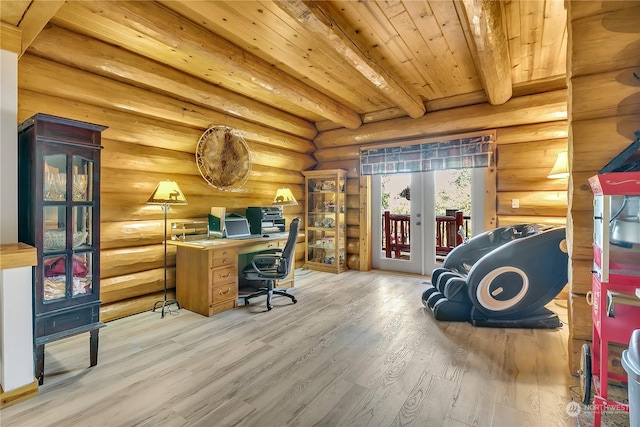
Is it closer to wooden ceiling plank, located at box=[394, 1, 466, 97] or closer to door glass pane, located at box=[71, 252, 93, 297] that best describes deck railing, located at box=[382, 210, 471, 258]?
wooden ceiling plank, located at box=[394, 1, 466, 97]

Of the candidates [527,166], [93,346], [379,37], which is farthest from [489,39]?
[93,346]

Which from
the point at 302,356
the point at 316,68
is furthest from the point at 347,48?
the point at 302,356

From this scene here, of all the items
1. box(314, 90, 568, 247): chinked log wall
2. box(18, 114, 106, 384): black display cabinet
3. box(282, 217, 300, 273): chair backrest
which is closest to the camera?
box(18, 114, 106, 384): black display cabinet

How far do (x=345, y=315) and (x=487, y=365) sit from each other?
4.52 ft

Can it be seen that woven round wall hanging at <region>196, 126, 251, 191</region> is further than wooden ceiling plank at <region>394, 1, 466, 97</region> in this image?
Yes

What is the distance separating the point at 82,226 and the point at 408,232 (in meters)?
4.50

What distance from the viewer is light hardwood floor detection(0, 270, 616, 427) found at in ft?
5.39

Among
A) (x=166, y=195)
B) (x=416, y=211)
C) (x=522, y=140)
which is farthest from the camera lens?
(x=416, y=211)

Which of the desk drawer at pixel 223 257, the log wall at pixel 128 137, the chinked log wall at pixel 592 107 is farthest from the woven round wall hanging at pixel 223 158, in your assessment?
the chinked log wall at pixel 592 107

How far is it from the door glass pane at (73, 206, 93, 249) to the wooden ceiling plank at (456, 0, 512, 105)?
300 cm

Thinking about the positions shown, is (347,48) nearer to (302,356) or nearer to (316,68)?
(316,68)

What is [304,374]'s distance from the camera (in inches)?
80.5

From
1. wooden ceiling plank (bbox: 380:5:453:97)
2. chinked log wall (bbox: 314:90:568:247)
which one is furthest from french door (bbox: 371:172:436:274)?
wooden ceiling plank (bbox: 380:5:453:97)

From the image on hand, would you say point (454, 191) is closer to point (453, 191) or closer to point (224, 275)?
point (453, 191)
